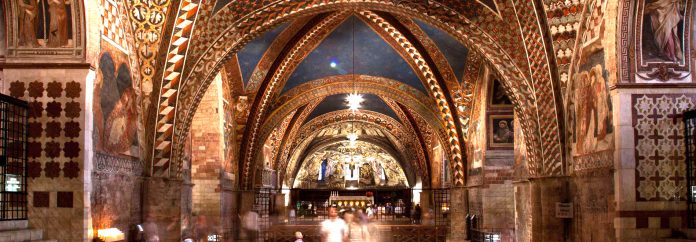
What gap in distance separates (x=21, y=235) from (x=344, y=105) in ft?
64.5

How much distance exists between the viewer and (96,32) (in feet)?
32.8

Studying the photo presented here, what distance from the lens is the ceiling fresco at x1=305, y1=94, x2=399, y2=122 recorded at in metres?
26.6

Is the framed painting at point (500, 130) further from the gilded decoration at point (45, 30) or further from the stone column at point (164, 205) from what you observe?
the gilded decoration at point (45, 30)

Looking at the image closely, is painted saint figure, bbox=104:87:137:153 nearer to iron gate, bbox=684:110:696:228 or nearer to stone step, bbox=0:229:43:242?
stone step, bbox=0:229:43:242

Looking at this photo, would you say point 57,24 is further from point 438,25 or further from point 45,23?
point 438,25

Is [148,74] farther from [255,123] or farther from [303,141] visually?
[303,141]

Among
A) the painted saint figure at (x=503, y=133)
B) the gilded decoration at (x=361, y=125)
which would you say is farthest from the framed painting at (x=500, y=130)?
the gilded decoration at (x=361, y=125)

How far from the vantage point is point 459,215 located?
20.9 metres

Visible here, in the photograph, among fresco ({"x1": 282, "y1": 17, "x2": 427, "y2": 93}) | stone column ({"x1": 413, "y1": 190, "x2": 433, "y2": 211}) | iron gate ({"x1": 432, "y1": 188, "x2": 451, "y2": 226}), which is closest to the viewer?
fresco ({"x1": 282, "y1": 17, "x2": 427, "y2": 93})

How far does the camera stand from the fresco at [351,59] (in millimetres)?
19578

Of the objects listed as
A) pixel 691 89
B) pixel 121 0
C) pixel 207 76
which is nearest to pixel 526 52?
pixel 691 89

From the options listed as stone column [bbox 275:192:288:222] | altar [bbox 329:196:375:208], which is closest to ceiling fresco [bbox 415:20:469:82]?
stone column [bbox 275:192:288:222]

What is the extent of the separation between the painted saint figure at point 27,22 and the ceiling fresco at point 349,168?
98.9 feet

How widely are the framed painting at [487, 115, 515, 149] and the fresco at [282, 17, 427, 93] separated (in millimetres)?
3453
